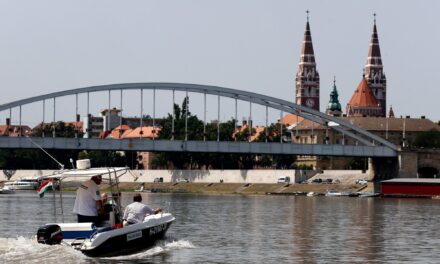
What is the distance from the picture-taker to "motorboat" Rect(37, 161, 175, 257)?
40.9 meters

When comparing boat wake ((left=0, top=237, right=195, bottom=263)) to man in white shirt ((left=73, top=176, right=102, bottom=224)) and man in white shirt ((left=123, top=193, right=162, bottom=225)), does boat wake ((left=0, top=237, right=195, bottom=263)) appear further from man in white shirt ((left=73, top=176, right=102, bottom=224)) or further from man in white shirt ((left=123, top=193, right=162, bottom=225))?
man in white shirt ((left=73, top=176, right=102, bottom=224))

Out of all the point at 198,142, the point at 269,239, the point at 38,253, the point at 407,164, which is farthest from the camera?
the point at 407,164

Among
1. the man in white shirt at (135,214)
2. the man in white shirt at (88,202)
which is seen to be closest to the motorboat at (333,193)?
the man in white shirt at (135,214)

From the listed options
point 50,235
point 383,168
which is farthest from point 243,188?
point 50,235

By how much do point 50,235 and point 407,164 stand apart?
345 ft

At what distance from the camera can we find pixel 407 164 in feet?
469

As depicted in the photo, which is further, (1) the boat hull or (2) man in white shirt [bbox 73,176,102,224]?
(2) man in white shirt [bbox 73,176,102,224]

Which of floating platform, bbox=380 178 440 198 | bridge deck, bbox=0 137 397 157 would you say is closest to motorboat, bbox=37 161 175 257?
bridge deck, bbox=0 137 397 157

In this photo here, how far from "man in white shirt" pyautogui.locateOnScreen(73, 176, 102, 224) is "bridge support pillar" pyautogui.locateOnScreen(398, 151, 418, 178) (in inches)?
3973

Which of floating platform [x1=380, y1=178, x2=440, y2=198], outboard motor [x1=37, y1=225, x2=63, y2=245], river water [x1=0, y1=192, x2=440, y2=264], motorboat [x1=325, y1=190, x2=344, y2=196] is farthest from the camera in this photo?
motorboat [x1=325, y1=190, x2=344, y2=196]

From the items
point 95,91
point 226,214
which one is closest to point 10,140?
point 95,91

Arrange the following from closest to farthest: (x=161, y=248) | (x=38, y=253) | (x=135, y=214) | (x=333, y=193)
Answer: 1. (x=38, y=253)
2. (x=135, y=214)
3. (x=161, y=248)
4. (x=333, y=193)

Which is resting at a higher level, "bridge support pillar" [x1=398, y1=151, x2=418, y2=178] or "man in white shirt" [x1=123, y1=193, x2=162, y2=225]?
"bridge support pillar" [x1=398, y1=151, x2=418, y2=178]

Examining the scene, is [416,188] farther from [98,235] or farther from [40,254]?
[40,254]
